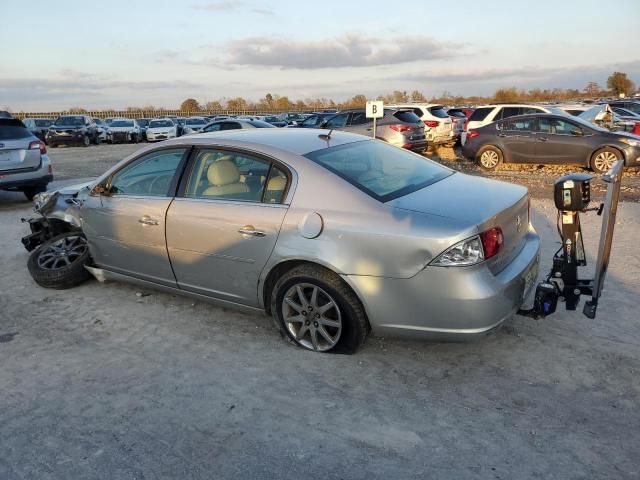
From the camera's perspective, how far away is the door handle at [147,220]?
4.16 meters

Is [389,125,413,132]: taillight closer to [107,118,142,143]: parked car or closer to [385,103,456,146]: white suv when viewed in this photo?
[385,103,456,146]: white suv

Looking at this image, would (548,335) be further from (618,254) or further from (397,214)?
(618,254)

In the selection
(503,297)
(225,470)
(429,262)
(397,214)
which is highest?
(397,214)

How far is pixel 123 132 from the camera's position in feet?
96.3

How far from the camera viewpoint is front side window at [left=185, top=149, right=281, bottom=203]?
377cm

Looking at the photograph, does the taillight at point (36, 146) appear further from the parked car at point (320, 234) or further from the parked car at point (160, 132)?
the parked car at point (160, 132)

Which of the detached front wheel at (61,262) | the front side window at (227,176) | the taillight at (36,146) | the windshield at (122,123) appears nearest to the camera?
the front side window at (227,176)

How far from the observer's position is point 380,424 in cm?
288

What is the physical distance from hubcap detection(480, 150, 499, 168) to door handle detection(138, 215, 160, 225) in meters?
11.1

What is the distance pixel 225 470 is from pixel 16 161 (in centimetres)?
865

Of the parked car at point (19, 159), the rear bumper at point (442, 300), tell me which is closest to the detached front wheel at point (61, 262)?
the rear bumper at point (442, 300)

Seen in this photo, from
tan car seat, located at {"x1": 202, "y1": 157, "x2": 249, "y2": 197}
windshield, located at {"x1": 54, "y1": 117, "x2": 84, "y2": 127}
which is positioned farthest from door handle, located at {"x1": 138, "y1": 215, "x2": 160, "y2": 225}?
windshield, located at {"x1": 54, "y1": 117, "x2": 84, "y2": 127}

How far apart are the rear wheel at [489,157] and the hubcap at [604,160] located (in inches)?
87.9

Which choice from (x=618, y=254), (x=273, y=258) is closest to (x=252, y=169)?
(x=273, y=258)
